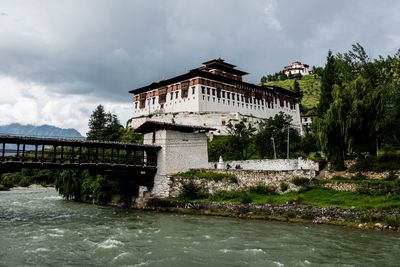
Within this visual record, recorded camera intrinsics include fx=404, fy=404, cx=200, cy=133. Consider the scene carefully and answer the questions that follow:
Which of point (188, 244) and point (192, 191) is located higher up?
point (192, 191)

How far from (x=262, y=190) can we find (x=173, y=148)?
12375mm

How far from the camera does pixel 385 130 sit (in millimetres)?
45469

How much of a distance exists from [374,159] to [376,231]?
11.6m

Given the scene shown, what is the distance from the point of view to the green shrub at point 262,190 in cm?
3875

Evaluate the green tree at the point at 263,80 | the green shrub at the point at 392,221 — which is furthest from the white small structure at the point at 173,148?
the green tree at the point at 263,80

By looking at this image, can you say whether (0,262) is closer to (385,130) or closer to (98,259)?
(98,259)

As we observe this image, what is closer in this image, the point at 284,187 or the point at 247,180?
the point at 284,187

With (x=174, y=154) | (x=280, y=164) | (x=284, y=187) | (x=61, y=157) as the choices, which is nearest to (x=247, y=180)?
(x=284, y=187)

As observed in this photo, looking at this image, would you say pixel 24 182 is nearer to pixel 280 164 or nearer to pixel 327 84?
pixel 280 164

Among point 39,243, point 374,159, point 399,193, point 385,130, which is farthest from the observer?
point 385,130

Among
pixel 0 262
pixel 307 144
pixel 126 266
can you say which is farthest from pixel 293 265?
pixel 307 144

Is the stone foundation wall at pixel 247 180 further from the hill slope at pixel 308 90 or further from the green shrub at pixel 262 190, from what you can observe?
the hill slope at pixel 308 90

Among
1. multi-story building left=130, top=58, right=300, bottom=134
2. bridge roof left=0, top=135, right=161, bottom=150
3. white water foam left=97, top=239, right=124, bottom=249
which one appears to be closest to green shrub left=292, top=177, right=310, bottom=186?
bridge roof left=0, top=135, right=161, bottom=150

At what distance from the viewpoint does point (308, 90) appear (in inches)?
5359
